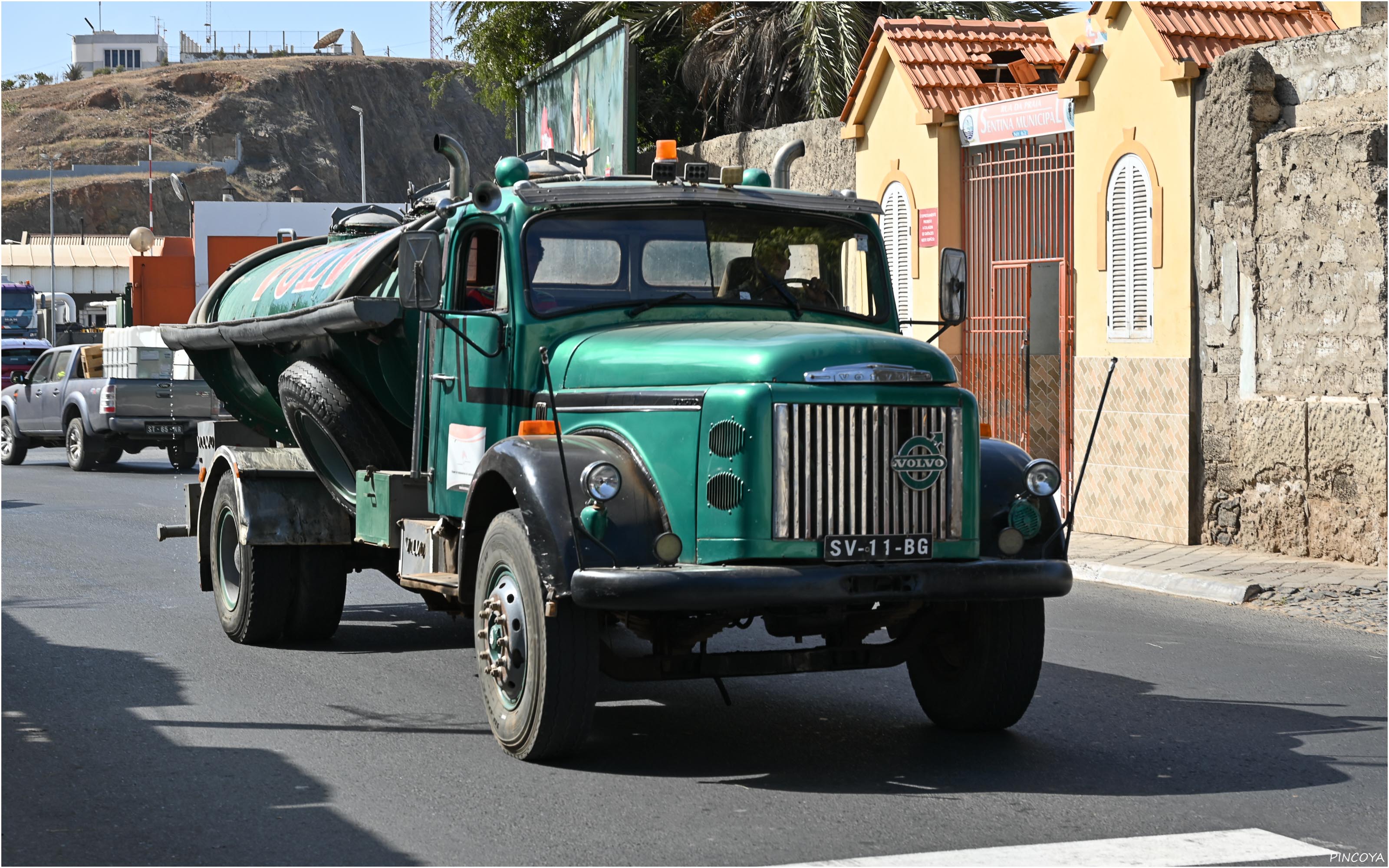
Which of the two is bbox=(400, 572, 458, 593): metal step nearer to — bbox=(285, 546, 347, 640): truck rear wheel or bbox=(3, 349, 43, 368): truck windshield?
bbox=(285, 546, 347, 640): truck rear wheel

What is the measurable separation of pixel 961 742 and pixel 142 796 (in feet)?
10.8

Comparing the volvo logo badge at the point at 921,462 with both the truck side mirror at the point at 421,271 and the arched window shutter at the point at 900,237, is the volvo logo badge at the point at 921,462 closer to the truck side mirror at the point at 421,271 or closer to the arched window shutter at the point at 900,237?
the truck side mirror at the point at 421,271

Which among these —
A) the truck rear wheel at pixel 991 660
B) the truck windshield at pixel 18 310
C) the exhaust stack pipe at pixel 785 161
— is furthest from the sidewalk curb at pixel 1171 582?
the truck windshield at pixel 18 310

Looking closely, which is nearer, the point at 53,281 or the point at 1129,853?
the point at 1129,853

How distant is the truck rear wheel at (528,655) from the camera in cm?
653

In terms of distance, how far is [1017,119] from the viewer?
16734mm

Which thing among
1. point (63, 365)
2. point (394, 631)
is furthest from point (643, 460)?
point (63, 365)

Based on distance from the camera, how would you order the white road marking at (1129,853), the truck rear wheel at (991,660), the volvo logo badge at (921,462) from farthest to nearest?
1. the truck rear wheel at (991,660)
2. the volvo logo badge at (921,462)
3. the white road marking at (1129,853)

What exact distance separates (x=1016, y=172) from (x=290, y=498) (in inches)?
381

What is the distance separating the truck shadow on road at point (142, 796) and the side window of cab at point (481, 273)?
Result: 2259 mm

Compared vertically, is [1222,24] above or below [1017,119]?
above

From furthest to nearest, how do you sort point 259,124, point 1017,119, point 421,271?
point 259,124, point 1017,119, point 421,271

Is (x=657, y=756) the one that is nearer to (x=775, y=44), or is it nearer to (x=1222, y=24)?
(x=1222, y=24)

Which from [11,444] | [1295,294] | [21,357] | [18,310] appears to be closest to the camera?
[1295,294]
